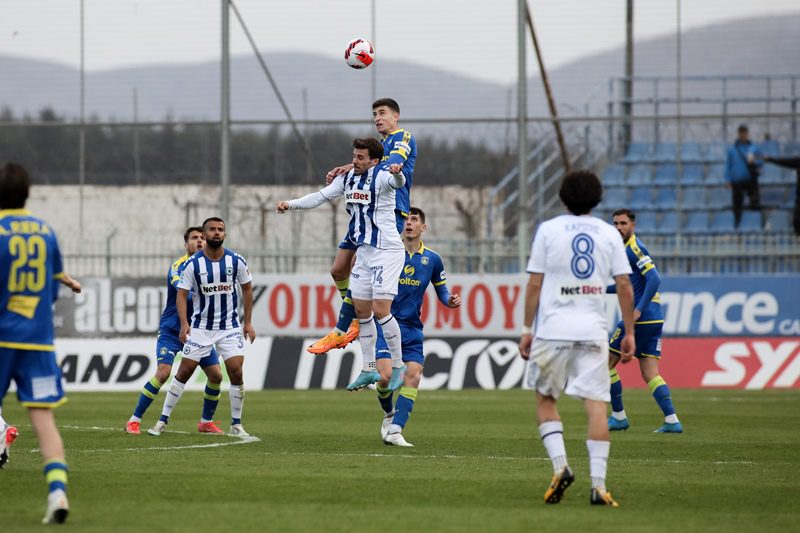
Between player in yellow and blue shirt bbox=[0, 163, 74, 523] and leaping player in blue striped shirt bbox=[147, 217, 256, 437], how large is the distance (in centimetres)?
566

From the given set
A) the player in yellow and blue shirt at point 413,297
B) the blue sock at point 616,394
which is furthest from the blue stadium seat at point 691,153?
the player in yellow and blue shirt at point 413,297

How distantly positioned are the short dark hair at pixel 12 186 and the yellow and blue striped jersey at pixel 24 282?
57mm

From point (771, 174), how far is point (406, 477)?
18.0 m

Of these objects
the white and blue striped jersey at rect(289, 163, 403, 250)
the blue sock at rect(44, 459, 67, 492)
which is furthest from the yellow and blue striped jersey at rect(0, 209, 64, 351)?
the white and blue striped jersey at rect(289, 163, 403, 250)

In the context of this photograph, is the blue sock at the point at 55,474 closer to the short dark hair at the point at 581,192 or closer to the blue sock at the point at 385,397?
the short dark hair at the point at 581,192

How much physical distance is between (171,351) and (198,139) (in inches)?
492

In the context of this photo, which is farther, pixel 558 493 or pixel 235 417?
pixel 235 417

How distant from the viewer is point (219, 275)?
13.5m

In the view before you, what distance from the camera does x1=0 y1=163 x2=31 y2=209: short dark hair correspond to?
7.65 metres

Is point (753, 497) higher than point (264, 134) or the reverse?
the reverse

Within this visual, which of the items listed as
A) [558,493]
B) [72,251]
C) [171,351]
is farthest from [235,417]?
[72,251]

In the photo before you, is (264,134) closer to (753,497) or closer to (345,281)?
(345,281)

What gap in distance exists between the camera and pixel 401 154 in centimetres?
1200

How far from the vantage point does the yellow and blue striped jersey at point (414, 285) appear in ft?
44.0
